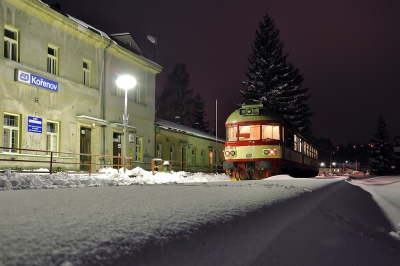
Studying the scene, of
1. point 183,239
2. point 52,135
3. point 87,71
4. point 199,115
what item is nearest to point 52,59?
point 87,71

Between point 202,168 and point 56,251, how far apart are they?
34.8 metres

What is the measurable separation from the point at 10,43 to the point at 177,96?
4078 cm

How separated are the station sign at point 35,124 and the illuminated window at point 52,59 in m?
2.75

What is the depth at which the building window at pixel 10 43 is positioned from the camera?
51.7ft

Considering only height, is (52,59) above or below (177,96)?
below

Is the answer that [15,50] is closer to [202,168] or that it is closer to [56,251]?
[56,251]

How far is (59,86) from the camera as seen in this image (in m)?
18.1

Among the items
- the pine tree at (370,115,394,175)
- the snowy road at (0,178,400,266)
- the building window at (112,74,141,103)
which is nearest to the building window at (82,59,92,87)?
the building window at (112,74,141,103)

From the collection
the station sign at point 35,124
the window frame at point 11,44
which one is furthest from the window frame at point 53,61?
the station sign at point 35,124

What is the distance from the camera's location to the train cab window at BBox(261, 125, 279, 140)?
16875 mm

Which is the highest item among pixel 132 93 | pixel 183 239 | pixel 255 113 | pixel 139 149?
pixel 132 93

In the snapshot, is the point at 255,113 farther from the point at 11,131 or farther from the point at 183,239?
the point at 183,239

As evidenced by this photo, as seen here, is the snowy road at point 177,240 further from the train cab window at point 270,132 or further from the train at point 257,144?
the train cab window at point 270,132

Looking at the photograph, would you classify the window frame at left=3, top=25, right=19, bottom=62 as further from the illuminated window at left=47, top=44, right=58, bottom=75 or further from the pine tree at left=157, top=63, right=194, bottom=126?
the pine tree at left=157, top=63, right=194, bottom=126
